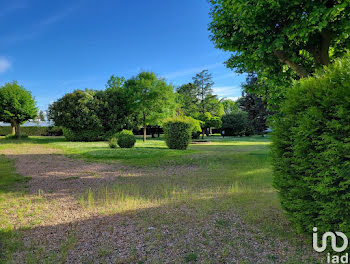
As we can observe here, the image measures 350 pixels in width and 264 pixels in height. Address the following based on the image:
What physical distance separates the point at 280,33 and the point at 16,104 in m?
26.2

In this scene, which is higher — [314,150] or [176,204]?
[314,150]

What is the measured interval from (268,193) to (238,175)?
2.08m

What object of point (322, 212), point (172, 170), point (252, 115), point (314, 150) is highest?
point (252, 115)

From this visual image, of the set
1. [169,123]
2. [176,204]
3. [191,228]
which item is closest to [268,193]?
[176,204]

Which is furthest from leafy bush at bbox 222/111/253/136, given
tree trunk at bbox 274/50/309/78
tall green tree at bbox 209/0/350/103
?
tree trunk at bbox 274/50/309/78

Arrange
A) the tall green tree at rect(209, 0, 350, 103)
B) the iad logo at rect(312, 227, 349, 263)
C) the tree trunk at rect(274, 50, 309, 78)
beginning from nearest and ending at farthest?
the iad logo at rect(312, 227, 349, 263), the tall green tree at rect(209, 0, 350, 103), the tree trunk at rect(274, 50, 309, 78)

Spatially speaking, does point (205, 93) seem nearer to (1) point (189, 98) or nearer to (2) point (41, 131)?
(1) point (189, 98)

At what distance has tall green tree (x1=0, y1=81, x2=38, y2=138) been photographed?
73.9 feet

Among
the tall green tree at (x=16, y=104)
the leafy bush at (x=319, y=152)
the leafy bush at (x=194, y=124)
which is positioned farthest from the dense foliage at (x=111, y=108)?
the leafy bush at (x=319, y=152)

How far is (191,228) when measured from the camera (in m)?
3.26

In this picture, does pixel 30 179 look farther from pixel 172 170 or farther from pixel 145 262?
pixel 145 262

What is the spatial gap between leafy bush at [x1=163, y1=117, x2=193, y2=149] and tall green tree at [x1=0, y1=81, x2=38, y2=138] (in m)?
18.4

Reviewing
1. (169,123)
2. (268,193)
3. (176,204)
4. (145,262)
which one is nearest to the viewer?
(145,262)

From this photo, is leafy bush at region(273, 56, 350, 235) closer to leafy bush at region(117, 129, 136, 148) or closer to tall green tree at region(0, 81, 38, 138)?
leafy bush at region(117, 129, 136, 148)
